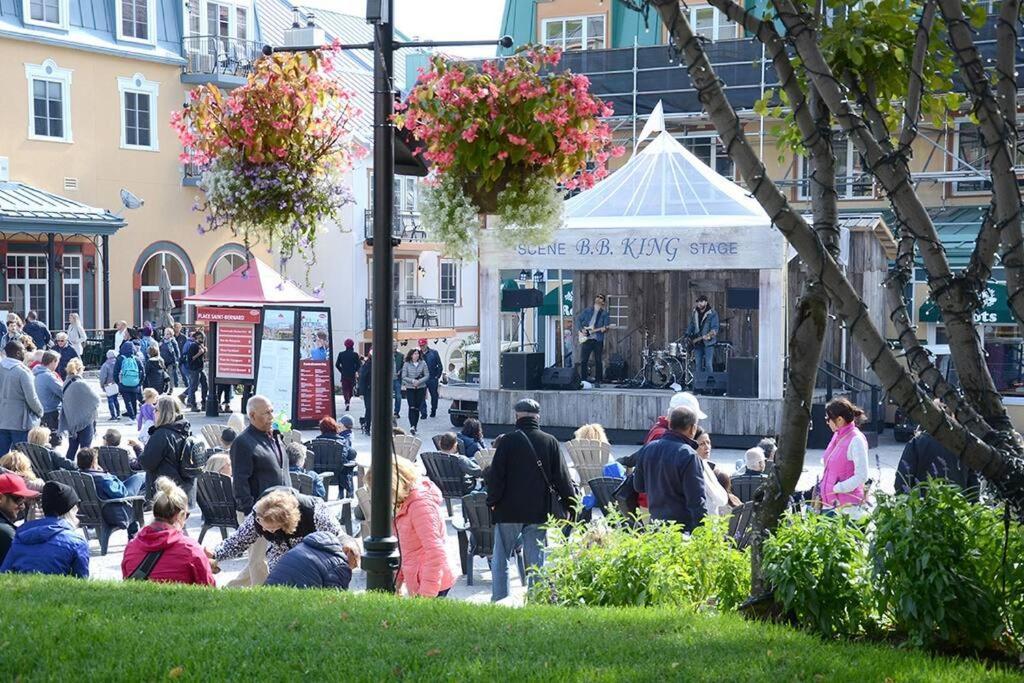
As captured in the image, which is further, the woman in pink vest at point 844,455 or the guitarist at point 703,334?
the guitarist at point 703,334

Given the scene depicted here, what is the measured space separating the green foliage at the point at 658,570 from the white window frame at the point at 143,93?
33.1 m

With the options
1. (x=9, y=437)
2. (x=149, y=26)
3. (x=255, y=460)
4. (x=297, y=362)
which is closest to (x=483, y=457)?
(x=255, y=460)

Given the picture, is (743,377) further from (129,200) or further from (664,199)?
(129,200)

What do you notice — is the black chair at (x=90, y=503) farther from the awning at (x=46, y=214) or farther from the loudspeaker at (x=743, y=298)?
the awning at (x=46, y=214)

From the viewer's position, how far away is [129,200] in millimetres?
37250

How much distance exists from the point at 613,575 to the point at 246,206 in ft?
12.3

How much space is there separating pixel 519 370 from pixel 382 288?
15437mm

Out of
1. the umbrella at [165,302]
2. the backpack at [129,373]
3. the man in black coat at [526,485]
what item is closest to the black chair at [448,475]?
the man in black coat at [526,485]

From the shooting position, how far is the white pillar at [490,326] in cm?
2169

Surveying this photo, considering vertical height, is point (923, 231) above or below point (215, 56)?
below

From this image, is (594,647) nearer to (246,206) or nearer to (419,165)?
(419,165)

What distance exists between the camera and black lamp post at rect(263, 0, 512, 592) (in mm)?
6840

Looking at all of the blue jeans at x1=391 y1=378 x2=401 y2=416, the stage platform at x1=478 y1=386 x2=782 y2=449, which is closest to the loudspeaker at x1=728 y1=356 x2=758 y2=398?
the stage platform at x1=478 y1=386 x2=782 y2=449

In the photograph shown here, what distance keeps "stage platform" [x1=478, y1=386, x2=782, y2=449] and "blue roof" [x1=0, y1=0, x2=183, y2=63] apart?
19.4m
